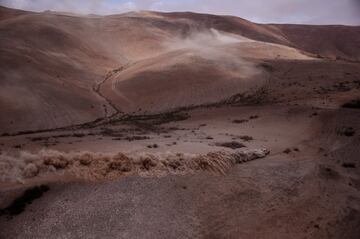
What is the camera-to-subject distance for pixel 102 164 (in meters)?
11.0

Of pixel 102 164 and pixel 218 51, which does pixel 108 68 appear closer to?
pixel 218 51

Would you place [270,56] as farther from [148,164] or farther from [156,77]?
[148,164]

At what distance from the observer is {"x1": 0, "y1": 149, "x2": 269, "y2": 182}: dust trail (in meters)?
10.2

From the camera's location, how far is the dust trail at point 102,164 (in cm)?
1020

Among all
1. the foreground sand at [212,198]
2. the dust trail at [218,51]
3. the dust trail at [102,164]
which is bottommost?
the foreground sand at [212,198]

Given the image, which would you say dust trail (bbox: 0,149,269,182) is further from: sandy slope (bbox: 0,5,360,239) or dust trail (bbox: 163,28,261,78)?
dust trail (bbox: 163,28,261,78)

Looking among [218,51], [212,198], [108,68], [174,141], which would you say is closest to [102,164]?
[212,198]

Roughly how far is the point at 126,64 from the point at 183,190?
31.2 m

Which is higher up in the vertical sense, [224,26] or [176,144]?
[224,26]

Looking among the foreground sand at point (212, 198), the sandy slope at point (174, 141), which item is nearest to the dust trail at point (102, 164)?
the sandy slope at point (174, 141)

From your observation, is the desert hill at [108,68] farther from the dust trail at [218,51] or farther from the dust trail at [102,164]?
the dust trail at [102,164]

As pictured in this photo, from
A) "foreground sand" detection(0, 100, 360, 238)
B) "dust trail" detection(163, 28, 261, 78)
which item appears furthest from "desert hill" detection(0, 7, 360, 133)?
"foreground sand" detection(0, 100, 360, 238)

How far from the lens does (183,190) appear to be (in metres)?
10.9

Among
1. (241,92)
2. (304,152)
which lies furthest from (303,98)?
(304,152)
